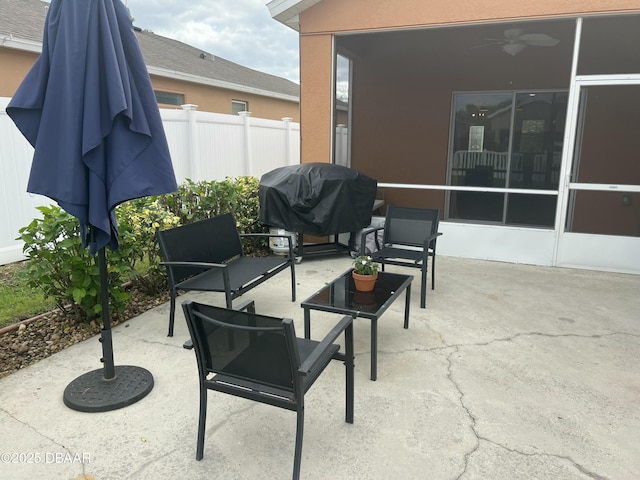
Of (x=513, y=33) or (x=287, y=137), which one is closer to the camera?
(x=513, y=33)

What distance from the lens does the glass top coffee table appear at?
9.73ft

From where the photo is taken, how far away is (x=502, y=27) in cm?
654

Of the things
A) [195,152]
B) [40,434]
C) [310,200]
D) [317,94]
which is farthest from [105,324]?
[195,152]

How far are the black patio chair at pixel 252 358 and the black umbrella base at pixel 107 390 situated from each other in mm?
743

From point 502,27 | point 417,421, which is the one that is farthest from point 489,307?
point 502,27

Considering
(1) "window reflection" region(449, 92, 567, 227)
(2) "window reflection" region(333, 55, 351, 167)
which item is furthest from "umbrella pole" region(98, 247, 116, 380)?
(1) "window reflection" region(449, 92, 567, 227)

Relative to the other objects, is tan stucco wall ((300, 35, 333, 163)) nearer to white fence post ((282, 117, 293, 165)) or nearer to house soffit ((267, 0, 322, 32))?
house soffit ((267, 0, 322, 32))

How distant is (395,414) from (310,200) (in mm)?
3350

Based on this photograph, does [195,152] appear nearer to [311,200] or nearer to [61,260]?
[311,200]

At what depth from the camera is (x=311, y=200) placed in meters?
5.55

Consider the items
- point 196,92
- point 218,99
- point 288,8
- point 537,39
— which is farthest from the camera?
point 218,99

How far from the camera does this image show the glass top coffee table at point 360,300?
297 centimetres

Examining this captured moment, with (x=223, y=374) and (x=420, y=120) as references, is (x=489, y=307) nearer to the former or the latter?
(x=223, y=374)

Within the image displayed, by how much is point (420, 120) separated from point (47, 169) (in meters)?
6.96
